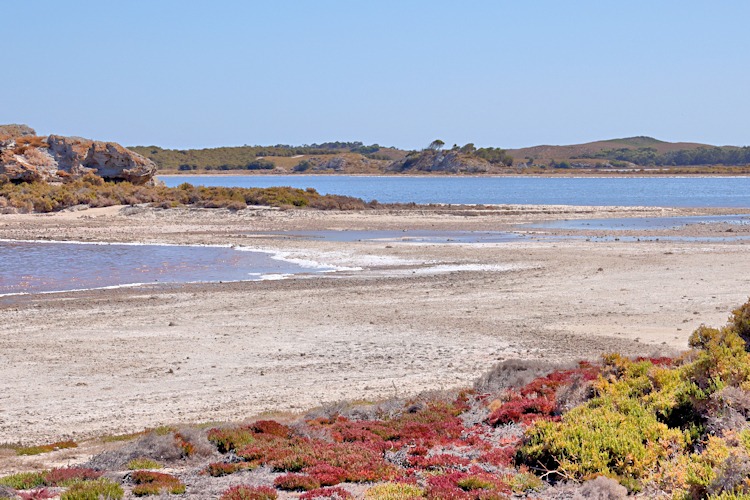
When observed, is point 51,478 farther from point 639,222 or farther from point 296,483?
point 639,222

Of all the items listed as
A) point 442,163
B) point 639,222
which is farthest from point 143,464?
point 442,163

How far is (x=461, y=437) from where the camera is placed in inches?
368

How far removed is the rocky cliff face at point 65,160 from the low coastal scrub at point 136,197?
1360 millimetres

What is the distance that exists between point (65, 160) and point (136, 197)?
10.3 meters

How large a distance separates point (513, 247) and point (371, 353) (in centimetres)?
1721

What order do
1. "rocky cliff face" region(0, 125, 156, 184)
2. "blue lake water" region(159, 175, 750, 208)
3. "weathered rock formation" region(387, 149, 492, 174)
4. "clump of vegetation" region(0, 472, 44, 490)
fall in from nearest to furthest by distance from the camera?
"clump of vegetation" region(0, 472, 44, 490) → "rocky cliff face" region(0, 125, 156, 184) → "blue lake water" region(159, 175, 750, 208) → "weathered rock formation" region(387, 149, 492, 174)

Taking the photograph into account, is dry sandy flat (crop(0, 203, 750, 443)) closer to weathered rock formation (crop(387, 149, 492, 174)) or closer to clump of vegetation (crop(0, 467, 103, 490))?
clump of vegetation (crop(0, 467, 103, 490))

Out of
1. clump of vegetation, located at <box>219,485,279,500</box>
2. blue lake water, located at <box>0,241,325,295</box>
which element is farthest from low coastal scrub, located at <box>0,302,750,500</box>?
blue lake water, located at <box>0,241,325,295</box>

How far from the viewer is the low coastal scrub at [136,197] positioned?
155 ft

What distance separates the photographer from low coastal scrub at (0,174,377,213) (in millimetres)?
47188

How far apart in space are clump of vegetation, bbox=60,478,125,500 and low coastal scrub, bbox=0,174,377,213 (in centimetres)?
4075

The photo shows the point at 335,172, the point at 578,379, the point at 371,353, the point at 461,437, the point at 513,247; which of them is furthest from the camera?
the point at 335,172

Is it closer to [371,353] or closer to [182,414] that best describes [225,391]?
[182,414]

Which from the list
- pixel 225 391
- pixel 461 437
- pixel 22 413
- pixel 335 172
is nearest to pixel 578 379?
pixel 461 437
